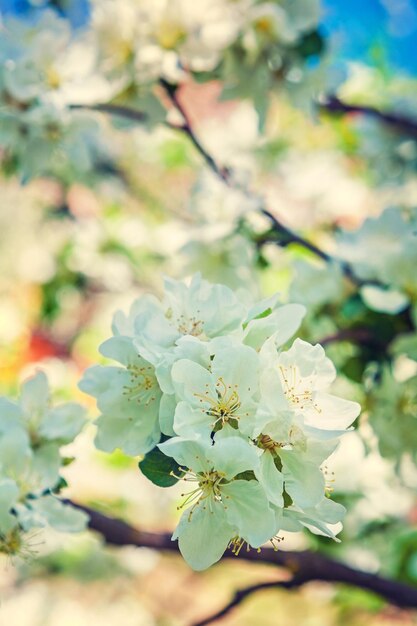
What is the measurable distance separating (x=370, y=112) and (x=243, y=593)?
89 centimetres

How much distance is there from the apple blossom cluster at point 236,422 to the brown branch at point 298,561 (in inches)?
10.4

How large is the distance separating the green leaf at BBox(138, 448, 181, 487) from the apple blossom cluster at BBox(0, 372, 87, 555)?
127 millimetres

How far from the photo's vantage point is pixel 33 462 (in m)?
0.66

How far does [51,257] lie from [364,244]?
1.55 metres

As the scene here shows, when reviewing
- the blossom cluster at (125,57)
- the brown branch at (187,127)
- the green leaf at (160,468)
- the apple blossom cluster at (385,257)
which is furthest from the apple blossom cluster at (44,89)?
the green leaf at (160,468)

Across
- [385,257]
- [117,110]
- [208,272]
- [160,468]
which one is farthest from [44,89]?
[160,468]

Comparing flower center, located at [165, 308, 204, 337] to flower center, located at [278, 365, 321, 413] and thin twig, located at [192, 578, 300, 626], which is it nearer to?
flower center, located at [278, 365, 321, 413]

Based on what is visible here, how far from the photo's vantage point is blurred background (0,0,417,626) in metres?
1.04

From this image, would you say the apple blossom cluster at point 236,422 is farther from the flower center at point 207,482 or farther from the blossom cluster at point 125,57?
the blossom cluster at point 125,57

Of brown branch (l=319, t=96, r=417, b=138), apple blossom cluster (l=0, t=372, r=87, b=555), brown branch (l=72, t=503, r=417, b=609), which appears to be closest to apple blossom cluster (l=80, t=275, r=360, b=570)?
apple blossom cluster (l=0, t=372, r=87, b=555)

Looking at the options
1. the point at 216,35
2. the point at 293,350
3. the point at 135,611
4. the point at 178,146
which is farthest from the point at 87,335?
the point at 293,350

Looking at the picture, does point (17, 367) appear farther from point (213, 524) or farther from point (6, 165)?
point (213, 524)

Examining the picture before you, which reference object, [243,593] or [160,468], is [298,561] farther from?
[160,468]

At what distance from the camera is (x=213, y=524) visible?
0.50 metres
